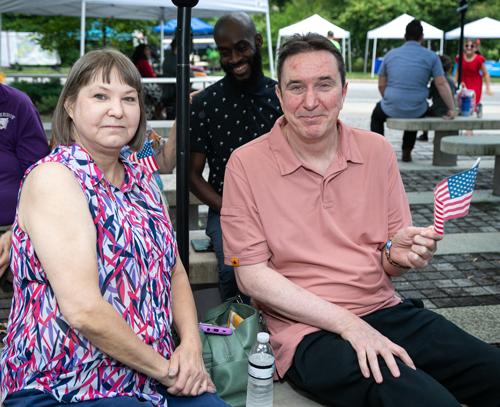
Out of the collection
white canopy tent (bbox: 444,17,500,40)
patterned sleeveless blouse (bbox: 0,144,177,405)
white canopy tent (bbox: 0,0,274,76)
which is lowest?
patterned sleeveless blouse (bbox: 0,144,177,405)

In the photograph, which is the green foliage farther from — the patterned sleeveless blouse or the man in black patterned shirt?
the patterned sleeveless blouse

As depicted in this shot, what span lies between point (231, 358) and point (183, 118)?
3.31 ft

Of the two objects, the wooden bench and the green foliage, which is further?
the green foliage

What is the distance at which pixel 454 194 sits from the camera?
6.62 ft

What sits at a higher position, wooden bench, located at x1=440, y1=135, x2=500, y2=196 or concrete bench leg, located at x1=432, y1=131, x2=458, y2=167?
wooden bench, located at x1=440, y1=135, x2=500, y2=196

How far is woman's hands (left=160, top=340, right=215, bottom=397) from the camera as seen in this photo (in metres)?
2.00

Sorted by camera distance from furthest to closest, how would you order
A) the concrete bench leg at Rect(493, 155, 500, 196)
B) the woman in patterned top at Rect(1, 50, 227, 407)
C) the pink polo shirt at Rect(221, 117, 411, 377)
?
the concrete bench leg at Rect(493, 155, 500, 196) → the pink polo shirt at Rect(221, 117, 411, 377) → the woman in patterned top at Rect(1, 50, 227, 407)

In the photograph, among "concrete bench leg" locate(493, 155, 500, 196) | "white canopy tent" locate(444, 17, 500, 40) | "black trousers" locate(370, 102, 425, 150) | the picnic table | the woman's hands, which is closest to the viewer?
the woman's hands

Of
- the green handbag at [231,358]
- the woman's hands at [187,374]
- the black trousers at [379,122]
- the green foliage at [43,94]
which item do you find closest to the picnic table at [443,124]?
the black trousers at [379,122]

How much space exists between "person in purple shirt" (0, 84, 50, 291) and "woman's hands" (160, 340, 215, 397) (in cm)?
164

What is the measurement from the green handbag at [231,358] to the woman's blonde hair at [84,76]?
921 millimetres

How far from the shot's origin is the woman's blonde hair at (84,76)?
2072 mm

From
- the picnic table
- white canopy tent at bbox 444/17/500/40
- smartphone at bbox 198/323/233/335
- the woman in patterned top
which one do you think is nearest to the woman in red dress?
the picnic table

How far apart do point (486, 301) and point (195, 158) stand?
2385 millimetres
